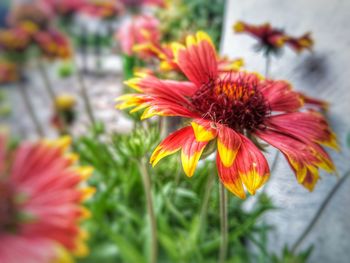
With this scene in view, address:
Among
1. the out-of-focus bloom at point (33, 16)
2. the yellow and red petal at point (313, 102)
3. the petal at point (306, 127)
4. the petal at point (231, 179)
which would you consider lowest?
the petal at point (231, 179)

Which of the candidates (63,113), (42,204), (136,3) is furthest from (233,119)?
(63,113)

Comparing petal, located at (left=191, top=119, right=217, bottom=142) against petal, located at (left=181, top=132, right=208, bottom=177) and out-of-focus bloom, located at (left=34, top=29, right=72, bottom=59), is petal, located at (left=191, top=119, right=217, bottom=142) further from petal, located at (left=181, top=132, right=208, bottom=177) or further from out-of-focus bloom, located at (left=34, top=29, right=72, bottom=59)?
out-of-focus bloom, located at (left=34, top=29, right=72, bottom=59)

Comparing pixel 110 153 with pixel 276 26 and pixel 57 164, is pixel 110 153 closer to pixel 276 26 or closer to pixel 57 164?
pixel 57 164

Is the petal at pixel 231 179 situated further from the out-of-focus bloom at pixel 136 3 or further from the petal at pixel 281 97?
the out-of-focus bloom at pixel 136 3

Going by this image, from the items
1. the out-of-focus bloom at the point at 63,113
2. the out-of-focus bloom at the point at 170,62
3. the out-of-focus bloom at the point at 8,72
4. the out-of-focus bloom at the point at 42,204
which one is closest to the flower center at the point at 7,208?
the out-of-focus bloom at the point at 42,204

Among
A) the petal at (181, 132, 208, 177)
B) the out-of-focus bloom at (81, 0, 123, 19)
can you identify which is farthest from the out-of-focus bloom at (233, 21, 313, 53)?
the out-of-focus bloom at (81, 0, 123, 19)
